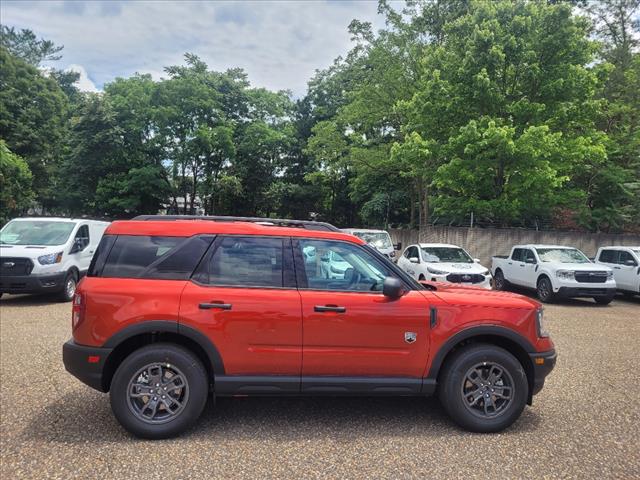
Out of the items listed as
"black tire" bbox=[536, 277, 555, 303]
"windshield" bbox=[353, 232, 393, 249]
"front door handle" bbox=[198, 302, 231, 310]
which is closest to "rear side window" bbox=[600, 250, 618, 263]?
"black tire" bbox=[536, 277, 555, 303]

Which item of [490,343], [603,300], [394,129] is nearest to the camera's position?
[490,343]

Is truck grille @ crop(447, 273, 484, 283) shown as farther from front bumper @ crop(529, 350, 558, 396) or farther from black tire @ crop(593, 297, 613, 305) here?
front bumper @ crop(529, 350, 558, 396)

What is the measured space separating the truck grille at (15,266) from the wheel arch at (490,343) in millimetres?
9441

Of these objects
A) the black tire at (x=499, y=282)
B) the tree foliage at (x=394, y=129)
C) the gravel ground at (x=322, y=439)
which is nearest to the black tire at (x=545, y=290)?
the black tire at (x=499, y=282)

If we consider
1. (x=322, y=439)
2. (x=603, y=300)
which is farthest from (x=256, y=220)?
(x=603, y=300)

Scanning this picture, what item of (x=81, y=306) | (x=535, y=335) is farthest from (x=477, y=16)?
(x=81, y=306)

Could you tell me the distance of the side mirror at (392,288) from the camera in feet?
13.0

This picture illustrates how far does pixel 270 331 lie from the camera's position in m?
3.94

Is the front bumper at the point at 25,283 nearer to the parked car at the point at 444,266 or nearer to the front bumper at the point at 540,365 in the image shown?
the parked car at the point at 444,266

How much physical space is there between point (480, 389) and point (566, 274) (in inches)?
358

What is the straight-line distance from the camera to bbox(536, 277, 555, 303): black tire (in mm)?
12094

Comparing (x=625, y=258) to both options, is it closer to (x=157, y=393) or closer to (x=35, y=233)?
(x=157, y=393)

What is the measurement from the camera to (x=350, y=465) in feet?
11.4

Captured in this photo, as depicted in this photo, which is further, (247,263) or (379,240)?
(379,240)
